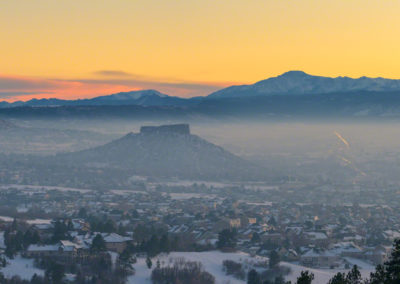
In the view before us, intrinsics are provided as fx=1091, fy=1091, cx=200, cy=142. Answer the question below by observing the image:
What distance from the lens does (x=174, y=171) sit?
197 metres

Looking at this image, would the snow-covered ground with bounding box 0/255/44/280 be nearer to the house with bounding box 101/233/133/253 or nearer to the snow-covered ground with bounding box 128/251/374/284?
the snow-covered ground with bounding box 128/251/374/284

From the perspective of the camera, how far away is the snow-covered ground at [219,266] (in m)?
66.2

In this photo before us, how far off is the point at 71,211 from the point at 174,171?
87.0 meters

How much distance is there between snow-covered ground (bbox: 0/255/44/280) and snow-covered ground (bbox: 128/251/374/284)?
19.6 ft

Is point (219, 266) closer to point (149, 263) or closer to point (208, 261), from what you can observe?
point (208, 261)

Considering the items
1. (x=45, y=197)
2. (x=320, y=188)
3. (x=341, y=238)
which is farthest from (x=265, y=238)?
(x=320, y=188)

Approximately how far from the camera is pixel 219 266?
70.2 m

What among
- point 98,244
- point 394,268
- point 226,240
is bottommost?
point 226,240

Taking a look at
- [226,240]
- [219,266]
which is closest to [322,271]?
[219,266]

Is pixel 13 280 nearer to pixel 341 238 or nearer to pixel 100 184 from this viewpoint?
pixel 341 238

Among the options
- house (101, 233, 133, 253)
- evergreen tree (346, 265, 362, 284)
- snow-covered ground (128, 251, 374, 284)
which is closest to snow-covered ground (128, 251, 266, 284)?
snow-covered ground (128, 251, 374, 284)

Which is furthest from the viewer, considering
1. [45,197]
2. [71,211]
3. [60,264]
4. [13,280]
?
[45,197]

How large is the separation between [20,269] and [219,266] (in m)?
12.8

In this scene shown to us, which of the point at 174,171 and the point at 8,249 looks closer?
the point at 8,249
